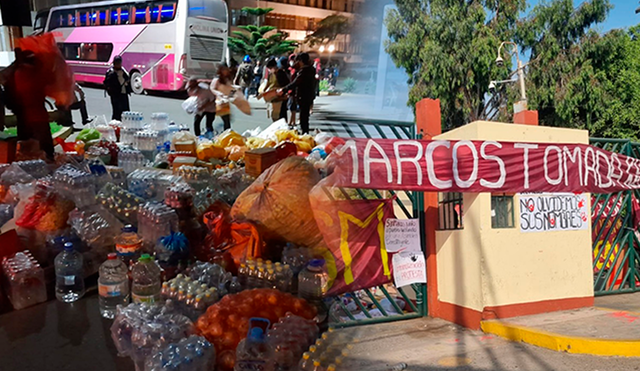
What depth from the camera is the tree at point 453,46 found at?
1675 centimetres

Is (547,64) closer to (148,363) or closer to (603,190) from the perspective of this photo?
(603,190)

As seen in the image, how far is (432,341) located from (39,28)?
3.83 m

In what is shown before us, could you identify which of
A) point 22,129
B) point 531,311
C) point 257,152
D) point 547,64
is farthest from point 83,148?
point 547,64

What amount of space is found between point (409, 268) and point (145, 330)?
2590 millimetres

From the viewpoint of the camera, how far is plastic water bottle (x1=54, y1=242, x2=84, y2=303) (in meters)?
3.34

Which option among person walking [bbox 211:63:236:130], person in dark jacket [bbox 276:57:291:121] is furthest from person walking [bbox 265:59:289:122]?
person walking [bbox 211:63:236:130]

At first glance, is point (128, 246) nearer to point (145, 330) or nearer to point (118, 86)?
point (145, 330)

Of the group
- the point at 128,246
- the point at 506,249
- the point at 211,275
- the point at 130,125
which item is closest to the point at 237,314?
the point at 211,275

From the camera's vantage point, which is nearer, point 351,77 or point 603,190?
Answer: point 351,77

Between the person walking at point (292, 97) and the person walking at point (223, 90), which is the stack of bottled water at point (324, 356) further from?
the person walking at point (223, 90)

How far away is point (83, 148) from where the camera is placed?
498 cm

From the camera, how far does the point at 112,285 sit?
3137 millimetres

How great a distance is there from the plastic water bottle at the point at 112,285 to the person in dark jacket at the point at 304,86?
1.41 meters

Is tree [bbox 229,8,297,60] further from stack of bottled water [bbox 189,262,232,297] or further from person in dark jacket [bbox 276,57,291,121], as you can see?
stack of bottled water [bbox 189,262,232,297]
